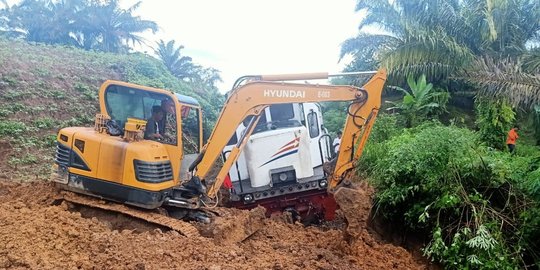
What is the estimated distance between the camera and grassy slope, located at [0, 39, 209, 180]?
10.3 meters

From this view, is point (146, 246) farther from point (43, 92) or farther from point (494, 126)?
Result: point (43, 92)

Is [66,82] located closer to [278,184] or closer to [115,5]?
[278,184]

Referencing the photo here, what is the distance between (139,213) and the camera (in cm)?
586

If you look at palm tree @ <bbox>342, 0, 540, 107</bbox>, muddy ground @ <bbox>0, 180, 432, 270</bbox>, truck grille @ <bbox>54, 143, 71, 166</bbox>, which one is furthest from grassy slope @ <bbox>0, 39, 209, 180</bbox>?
palm tree @ <bbox>342, 0, 540, 107</bbox>

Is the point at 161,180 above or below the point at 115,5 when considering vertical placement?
below

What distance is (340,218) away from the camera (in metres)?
7.88

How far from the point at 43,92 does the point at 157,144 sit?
8.88 m

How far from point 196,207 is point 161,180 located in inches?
30.8

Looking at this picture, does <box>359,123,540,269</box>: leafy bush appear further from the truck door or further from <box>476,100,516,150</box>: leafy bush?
the truck door

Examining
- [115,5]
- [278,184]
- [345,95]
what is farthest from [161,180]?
[115,5]

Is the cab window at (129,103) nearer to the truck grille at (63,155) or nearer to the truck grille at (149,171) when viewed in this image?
the truck grille at (149,171)

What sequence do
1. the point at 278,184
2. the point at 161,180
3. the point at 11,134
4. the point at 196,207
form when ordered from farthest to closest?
the point at 11,134 → the point at 278,184 → the point at 196,207 → the point at 161,180

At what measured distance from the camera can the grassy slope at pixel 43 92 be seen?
10.3 meters

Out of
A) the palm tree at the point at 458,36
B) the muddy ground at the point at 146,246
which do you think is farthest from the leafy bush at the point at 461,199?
the palm tree at the point at 458,36
